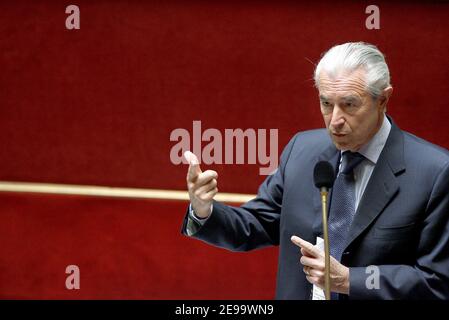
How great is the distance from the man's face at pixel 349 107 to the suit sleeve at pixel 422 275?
0.21 m

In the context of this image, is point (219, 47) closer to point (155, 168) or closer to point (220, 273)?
point (155, 168)

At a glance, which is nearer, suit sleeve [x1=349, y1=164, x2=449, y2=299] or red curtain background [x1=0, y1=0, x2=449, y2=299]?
suit sleeve [x1=349, y1=164, x2=449, y2=299]

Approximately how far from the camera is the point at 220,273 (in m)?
2.82

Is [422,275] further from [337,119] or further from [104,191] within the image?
[104,191]

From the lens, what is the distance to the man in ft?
4.78

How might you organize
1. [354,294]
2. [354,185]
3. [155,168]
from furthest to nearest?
[155,168], [354,185], [354,294]

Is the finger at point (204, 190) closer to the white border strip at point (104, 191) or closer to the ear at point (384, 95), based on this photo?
the ear at point (384, 95)

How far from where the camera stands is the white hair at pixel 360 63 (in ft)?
4.95

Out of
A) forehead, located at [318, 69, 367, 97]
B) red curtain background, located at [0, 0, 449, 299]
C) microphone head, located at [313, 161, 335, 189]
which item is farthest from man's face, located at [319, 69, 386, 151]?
red curtain background, located at [0, 0, 449, 299]

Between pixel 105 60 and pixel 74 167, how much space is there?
39 cm

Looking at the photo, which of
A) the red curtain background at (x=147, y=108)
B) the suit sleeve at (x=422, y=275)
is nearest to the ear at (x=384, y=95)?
the suit sleeve at (x=422, y=275)

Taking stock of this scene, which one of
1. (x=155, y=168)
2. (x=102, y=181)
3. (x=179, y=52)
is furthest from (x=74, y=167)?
(x=179, y=52)

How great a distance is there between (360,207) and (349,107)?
19 cm

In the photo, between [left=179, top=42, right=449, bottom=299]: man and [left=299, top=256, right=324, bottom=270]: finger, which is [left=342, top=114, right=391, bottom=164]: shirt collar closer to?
[left=179, top=42, right=449, bottom=299]: man
